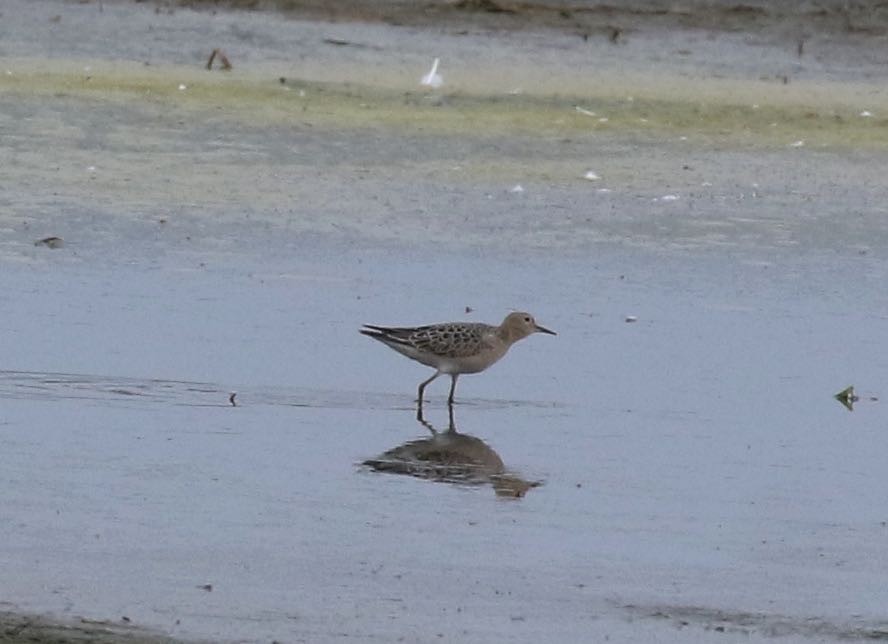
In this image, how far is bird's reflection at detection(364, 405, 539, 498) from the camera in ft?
30.0

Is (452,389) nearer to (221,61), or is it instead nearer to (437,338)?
(437,338)

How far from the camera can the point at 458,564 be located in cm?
784

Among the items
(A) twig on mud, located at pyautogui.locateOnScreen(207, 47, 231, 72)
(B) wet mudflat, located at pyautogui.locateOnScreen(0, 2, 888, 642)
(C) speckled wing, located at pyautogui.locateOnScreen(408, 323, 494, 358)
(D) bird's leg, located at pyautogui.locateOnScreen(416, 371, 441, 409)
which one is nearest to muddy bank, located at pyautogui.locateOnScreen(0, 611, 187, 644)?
(B) wet mudflat, located at pyautogui.locateOnScreen(0, 2, 888, 642)

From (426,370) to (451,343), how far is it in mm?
789

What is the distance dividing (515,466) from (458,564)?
5.39ft

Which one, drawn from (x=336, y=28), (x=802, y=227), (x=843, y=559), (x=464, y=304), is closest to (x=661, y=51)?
(x=336, y=28)

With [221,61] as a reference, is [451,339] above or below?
below

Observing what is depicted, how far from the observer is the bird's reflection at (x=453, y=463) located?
Answer: 916 centimetres

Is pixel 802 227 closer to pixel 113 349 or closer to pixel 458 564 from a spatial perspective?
pixel 113 349

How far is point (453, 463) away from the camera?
9.48 m

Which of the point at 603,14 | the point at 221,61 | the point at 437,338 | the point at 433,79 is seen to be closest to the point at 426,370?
the point at 437,338

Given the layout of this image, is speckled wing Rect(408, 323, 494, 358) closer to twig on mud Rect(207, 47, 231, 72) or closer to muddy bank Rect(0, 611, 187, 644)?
muddy bank Rect(0, 611, 187, 644)

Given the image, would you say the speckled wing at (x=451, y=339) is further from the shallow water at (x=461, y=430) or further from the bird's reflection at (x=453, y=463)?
the bird's reflection at (x=453, y=463)

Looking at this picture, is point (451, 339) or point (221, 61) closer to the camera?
point (451, 339)
